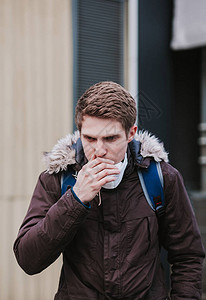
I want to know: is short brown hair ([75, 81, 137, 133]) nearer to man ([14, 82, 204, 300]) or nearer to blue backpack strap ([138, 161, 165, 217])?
man ([14, 82, 204, 300])

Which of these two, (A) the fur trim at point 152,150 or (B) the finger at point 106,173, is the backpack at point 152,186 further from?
(B) the finger at point 106,173

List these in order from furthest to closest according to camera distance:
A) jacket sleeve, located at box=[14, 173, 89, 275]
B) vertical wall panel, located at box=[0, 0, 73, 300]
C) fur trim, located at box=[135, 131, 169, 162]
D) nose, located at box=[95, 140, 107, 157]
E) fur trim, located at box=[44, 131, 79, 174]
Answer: vertical wall panel, located at box=[0, 0, 73, 300] → fur trim, located at box=[135, 131, 169, 162] → fur trim, located at box=[44, 131, 79, 174] → nose, located at box=[95, 140, 107, 157] → jacket sleeve, located at box=[14, 173, 89, 275]

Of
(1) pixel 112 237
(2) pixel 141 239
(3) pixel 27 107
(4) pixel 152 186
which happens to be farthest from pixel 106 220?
(3) pixel 27 107

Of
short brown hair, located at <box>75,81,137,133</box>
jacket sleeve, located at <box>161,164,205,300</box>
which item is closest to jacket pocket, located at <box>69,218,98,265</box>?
jacket sleeve, located at <box>161,164,205,300</box>

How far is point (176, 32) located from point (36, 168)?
2.63 metres

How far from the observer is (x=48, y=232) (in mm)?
2230

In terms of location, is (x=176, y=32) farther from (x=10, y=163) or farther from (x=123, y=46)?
(x=10, y=163)

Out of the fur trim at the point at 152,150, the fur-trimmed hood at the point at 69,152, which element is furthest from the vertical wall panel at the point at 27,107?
the fur trim at the point at 152,150

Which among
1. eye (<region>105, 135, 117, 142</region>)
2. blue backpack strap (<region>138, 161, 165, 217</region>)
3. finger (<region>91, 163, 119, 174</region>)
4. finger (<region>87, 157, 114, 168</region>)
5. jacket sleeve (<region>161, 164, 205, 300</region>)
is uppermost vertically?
eye (<region>105, 135, 117, 142</region>)

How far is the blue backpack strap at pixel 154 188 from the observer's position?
2.49 meters

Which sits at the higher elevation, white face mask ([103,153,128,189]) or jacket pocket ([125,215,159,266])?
white face mask ([103,153,128,189])

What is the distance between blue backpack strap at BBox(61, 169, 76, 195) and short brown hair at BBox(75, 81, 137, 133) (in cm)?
26

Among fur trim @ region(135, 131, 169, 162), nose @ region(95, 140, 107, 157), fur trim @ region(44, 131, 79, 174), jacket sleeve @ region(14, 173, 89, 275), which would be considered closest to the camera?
jacket sleeve @ region(14, 173, 89, 275)

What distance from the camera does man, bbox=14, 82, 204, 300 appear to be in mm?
2258
